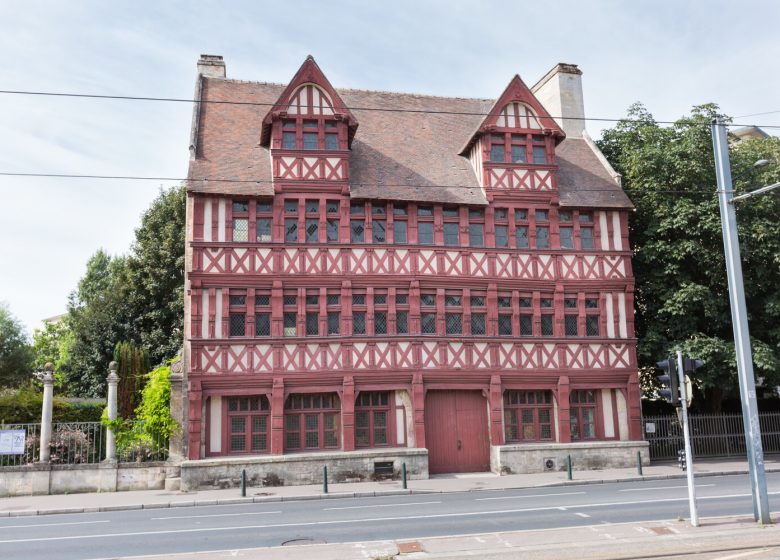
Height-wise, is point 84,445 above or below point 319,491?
above

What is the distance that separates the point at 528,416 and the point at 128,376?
57.3 ft

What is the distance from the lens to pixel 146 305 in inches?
1417

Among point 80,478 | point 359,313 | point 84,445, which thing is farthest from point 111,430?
point 359,313

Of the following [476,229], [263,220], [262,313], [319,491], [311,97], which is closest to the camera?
[319,491]

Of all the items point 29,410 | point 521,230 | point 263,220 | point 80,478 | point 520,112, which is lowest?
point 80,478

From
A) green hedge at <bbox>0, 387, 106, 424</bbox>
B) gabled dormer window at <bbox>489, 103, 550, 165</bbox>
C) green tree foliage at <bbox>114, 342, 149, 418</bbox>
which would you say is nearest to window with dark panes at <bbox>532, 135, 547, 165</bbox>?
gabled dormer window at <bbox>489, 103, 550, 165</bbox>

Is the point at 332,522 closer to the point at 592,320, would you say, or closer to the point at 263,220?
the point at 263,220

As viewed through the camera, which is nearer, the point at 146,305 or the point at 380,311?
the point at 380,311

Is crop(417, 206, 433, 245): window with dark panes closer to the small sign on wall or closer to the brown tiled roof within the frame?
the brown tiled roof

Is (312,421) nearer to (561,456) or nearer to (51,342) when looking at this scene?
(561,456)

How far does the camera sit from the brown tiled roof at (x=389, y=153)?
23708 mm

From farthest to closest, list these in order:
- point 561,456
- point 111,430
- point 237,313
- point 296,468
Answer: point 561,456, point 237,313, point 296,468, point 111,430

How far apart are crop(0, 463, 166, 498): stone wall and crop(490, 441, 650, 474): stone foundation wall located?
1105 cm

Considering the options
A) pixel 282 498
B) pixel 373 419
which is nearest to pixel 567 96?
pixel 373 419
